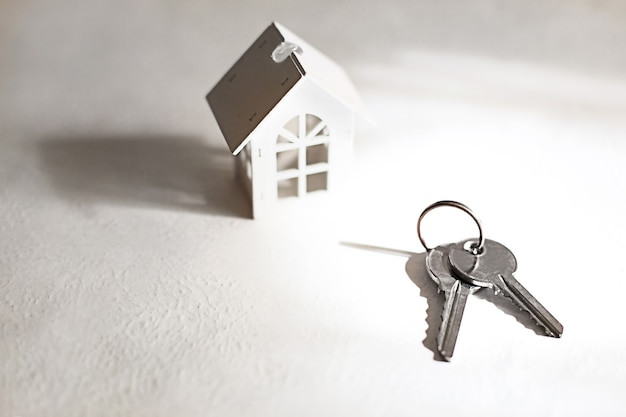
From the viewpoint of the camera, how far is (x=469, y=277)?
1229mm

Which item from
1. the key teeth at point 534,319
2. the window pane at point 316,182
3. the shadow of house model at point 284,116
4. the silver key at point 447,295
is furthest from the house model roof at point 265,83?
the key teeth at point 534,319

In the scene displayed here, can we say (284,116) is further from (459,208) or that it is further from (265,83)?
(459,208)

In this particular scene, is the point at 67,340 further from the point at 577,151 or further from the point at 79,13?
the point at 79,13

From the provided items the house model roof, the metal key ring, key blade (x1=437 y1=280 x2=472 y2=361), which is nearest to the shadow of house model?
the house model roof

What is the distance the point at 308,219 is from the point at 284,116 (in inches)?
7.5

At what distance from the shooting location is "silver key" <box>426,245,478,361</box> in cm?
116

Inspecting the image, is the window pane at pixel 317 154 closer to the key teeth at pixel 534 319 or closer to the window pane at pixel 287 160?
the window pane at pixel 287 160

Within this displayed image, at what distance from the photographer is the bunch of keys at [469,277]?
1.18 meters

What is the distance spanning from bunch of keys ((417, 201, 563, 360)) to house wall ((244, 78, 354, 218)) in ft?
0.64

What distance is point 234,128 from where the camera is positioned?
1321 millimetres

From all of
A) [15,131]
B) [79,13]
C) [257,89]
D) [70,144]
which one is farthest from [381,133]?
[79,13]

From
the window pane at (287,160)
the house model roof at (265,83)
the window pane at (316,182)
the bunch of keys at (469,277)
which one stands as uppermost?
the house model roof at (265,83)

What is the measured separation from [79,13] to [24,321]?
41.8 inches

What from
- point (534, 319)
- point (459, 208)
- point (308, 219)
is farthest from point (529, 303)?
point (308, 219)
